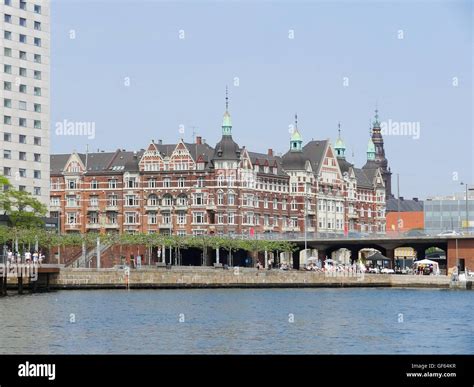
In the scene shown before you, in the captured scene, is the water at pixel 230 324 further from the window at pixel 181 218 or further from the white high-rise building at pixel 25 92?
the window at pixel 181 218

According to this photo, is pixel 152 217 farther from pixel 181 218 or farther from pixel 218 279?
pixel 218 279

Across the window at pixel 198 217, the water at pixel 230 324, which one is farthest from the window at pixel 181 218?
the water at pixel 230 324

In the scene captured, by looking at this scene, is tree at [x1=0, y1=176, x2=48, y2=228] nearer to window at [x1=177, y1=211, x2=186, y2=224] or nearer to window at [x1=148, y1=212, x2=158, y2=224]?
window at [x1=177, y1=211, x2=186, y2=224]

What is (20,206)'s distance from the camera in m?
142

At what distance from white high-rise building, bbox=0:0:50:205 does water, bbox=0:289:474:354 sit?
36580mm

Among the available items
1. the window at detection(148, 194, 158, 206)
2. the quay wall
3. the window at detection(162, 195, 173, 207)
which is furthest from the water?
the window at detection(148, 194, 158, 206)

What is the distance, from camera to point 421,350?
65.1 m

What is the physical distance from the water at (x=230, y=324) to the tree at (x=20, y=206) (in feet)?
72.0

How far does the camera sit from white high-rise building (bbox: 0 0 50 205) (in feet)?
492

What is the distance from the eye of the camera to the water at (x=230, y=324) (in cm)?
6619

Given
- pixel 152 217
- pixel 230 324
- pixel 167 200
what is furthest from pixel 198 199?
pixel 230 324

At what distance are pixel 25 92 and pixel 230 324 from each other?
78.4 meters

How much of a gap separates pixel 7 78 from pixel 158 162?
171 ft
